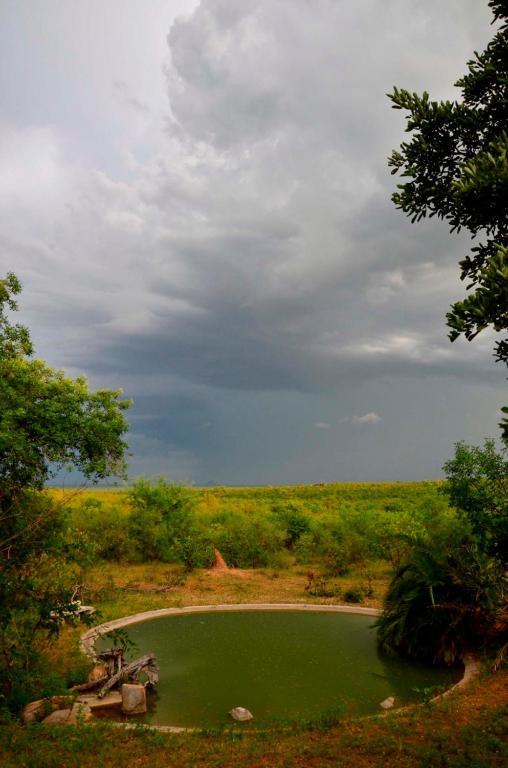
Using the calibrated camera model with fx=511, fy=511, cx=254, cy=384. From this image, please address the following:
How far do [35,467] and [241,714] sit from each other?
317 inches

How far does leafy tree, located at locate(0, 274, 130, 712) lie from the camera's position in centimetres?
1059

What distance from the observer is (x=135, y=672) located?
460 inches

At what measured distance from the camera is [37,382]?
598 inches

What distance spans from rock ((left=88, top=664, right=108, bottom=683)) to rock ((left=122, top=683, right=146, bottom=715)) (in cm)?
125

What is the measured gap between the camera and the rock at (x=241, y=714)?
10000 mm

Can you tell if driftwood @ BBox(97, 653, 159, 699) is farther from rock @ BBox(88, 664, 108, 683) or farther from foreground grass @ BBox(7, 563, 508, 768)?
foreground grass @ BBox(7, 563, 508, 768)

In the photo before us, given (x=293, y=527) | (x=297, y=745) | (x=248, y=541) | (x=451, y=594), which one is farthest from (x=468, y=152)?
(x=293, y=527)

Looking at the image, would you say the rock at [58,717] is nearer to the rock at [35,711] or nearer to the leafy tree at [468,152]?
the rock at [35,711]

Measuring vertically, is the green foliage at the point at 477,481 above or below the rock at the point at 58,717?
above

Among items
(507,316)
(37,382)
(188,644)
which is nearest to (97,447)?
(37,382)

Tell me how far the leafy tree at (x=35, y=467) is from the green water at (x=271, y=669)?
3.11 metres

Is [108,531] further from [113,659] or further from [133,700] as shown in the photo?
[133,700]

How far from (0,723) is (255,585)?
15.2 metres

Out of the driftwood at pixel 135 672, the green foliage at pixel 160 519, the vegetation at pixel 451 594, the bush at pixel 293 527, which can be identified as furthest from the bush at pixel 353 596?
the driftwood at pixel 135 672
